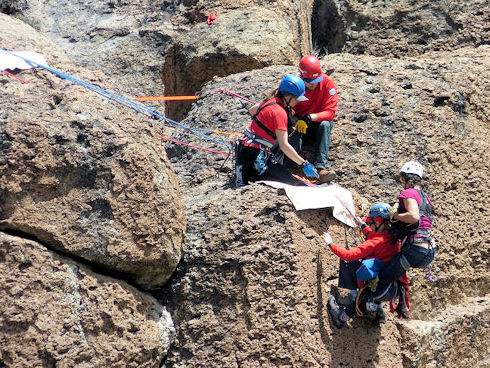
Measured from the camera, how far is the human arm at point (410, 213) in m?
6.03

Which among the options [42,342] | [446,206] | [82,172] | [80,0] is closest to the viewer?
[42,342]

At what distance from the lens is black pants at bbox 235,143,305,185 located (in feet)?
24.1

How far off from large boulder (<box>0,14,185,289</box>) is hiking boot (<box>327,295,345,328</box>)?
1.43m

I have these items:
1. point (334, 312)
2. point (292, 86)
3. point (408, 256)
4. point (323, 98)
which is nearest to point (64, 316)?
point (334, 312)

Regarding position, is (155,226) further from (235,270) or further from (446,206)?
(446,206)

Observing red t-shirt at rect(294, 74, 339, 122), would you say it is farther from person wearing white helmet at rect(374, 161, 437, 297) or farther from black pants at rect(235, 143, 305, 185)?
person wearing white helmet at rect(374, 161, 437, 297)

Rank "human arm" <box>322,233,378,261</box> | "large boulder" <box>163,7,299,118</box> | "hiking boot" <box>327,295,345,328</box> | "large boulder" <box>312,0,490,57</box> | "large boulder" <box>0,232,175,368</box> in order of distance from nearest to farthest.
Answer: "large boulder" <box>0,232,175,368</box>, "human arm" <box>322,233,378,261</box>, "hiking boot" <box>327,295,345,328</box>, "large boulder" <box>163,7,299,118</box>, "large boulder" <box>312,0,490,57</box>

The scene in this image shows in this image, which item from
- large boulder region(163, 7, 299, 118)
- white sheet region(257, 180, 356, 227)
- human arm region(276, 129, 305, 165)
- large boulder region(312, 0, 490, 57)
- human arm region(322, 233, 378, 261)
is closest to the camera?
human arm region(322, 233, 378, 261)

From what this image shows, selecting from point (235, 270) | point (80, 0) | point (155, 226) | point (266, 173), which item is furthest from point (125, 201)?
point (80, 0)

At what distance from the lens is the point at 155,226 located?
6.14 metres

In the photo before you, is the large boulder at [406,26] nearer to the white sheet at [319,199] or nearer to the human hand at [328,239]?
the white sheet at [319,199]

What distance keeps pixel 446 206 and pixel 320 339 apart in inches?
104

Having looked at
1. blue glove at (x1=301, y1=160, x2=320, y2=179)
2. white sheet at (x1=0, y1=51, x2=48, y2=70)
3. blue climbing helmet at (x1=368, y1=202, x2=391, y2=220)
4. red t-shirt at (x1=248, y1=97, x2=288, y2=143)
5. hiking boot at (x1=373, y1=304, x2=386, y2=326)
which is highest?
white sheet at (x1=0, y1=51, x2=48, y2=70)

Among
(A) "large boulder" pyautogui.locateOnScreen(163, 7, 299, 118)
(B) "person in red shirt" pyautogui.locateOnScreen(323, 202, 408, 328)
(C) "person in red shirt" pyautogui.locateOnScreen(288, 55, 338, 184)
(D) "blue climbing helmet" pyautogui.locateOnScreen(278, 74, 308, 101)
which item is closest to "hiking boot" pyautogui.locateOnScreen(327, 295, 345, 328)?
(B) "person in red shirt" pyautogui.locateOnScreen(323, 202, 408, 328)
